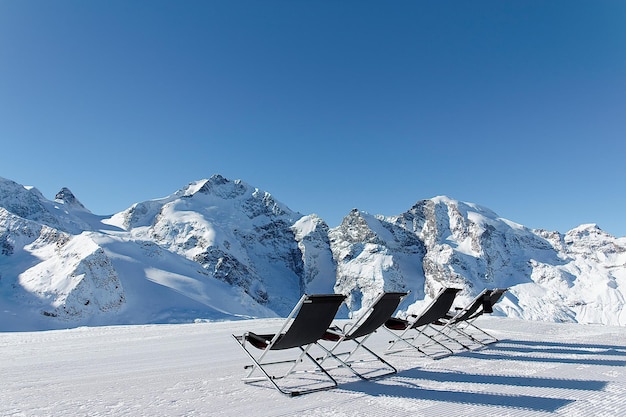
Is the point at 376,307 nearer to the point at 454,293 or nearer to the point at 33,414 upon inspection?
the point at 454,293

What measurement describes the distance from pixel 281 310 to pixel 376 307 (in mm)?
143334

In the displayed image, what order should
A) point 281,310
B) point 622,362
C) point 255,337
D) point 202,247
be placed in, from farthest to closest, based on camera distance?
point 281,310 → point 202,247 → point 622,362 → point 255,337

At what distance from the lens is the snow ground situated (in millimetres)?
3104

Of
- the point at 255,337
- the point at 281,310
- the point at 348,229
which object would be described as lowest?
the point at 281,310

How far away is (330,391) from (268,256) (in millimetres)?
174384

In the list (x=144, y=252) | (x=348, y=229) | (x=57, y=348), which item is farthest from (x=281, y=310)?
(x=57, y=348)

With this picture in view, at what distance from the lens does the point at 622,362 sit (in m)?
5.07

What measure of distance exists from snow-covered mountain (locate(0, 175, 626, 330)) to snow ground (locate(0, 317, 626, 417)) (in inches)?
2103

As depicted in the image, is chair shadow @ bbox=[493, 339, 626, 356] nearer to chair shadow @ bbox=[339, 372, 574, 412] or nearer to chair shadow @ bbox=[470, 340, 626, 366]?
chair shadow @ bbox=[470, 340, 626, 366]

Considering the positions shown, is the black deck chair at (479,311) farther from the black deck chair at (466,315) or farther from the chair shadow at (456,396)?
the chair shadow at (456,396)

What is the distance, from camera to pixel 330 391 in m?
3.68

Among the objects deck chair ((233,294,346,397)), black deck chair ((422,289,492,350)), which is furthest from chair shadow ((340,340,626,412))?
black deck chair ((422,289,492,350))

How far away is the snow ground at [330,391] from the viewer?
3104 mm

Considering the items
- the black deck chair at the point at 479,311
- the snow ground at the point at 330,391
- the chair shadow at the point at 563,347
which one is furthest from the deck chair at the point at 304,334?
the chair shadow at the point at 563,347
